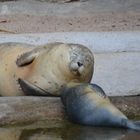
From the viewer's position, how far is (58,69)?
494cm

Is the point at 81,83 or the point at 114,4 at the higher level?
the point at 81,83

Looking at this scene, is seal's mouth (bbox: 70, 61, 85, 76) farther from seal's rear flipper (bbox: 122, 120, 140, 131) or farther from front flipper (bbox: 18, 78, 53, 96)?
seal's rear flipper (bbox: 122, 120, 140, 131)

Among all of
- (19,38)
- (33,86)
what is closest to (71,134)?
(33,86)

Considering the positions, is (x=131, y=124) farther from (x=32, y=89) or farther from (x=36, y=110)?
(x=32, y=89)

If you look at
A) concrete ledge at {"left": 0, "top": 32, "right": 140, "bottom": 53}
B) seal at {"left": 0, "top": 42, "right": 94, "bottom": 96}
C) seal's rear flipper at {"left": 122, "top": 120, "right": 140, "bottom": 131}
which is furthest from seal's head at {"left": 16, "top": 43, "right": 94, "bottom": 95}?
concrete ledge at {"left": 0, "top": 32, "right": 140, "bottom": 53}

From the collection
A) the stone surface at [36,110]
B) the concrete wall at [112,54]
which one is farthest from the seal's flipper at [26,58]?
the concrete wall at [112,54]

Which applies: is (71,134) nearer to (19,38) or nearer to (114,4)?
(19,38)

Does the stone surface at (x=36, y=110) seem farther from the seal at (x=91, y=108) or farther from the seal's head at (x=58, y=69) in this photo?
the seal's head at (x=58, y=69)

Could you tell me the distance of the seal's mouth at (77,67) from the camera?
4.85m

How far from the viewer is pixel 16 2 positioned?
10320mm

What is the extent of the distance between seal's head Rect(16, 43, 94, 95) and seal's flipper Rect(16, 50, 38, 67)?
0.01 meters

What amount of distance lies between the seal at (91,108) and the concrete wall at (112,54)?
0.73 metres

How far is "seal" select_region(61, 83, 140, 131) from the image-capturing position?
4.35m

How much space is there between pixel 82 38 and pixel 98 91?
2.59m
